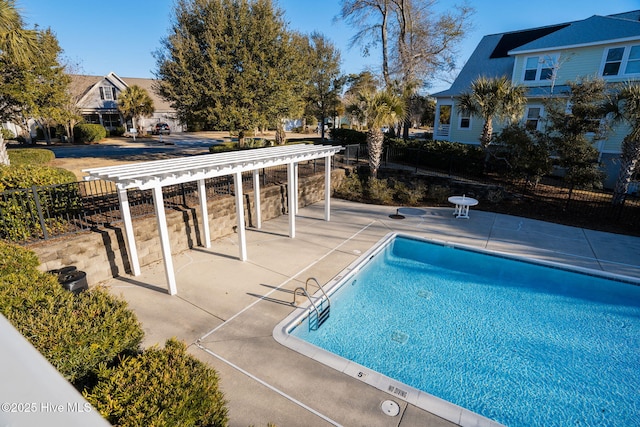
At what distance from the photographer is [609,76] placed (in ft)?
58.0

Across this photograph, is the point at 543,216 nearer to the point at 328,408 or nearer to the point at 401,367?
the point at 401,367

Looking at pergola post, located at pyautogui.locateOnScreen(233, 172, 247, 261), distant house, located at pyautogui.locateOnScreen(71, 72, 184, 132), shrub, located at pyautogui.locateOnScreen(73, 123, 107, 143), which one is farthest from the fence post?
distant house, located at pyautogui.locateOnScreen(71, 72, 184, 132)

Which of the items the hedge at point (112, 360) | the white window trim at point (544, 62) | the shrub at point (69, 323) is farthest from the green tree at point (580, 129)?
the shrub at point (69, 323)

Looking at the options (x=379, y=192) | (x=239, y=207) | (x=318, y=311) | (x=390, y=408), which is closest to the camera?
(x=390, y=408)

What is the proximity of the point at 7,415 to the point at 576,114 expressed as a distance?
54.1 feet

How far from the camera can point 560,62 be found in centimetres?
1891

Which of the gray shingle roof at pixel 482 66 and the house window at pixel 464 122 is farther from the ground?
the gray shingle roof at pixel 482 66

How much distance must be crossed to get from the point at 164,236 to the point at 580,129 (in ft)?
49.7

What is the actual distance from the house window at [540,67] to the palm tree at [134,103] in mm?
36063

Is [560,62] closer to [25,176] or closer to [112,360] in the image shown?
[112,360]

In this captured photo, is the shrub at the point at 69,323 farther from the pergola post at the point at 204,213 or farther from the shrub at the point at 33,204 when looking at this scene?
the pergola post at the point at 204,213

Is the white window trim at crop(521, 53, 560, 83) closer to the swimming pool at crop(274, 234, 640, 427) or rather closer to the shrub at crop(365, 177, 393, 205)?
the shrub at crop(365, 177, 393, 205)

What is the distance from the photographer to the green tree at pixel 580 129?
12131 mm

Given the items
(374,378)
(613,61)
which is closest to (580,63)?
(613,61)
